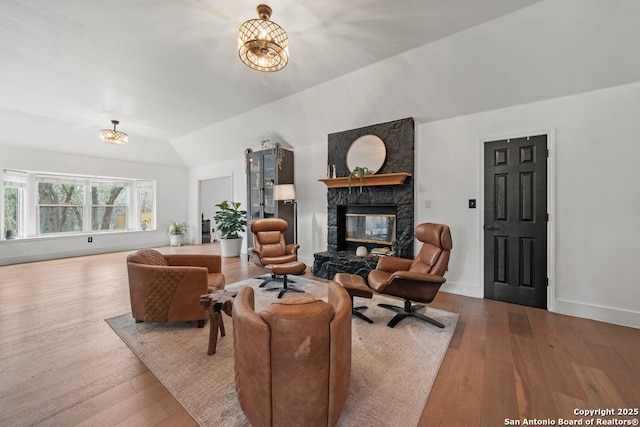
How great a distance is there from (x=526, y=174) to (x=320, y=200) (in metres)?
3.20

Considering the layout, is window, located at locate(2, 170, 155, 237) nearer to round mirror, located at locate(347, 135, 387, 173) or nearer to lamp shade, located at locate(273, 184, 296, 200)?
lamp shade, located at locate(273, 184, 296, 200)

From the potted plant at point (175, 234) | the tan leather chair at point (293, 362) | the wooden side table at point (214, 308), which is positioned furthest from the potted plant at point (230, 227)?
the tan leather chair at point (293, 362)

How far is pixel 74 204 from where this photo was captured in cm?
645

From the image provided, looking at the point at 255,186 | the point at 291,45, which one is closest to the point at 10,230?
the point at 255,186

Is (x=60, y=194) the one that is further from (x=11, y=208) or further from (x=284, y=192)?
(x=284, y=192)

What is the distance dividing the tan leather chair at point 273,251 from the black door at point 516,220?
8.35ft

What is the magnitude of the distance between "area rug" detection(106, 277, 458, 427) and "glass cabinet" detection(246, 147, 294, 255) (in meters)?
2.76

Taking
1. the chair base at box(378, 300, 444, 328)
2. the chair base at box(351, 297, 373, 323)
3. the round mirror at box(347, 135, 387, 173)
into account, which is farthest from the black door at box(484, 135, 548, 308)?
the chair base at box(351, 297, 373, 323)

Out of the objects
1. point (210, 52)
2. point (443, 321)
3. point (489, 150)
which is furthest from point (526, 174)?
point (210, 52)

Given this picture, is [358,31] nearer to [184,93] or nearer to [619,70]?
[619,70]

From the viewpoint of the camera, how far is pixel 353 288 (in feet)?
8.04

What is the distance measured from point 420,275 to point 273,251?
2334 mm

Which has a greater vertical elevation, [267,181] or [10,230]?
[267,181]

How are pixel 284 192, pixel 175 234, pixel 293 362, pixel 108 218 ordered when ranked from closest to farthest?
pixel 293 362
pixel 284 192
pixel 108 218
pixel 175 234
